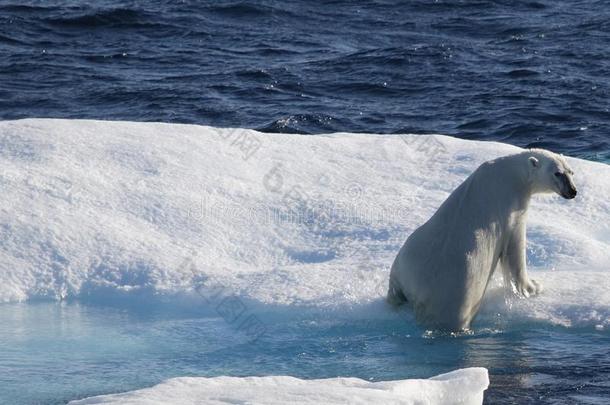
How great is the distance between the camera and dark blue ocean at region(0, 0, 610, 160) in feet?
57.3

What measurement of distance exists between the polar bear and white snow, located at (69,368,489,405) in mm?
1713

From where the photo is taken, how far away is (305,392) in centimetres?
615

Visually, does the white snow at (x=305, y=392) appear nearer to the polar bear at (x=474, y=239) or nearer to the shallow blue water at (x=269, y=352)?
the shallow blue water at (x=269, y=352)

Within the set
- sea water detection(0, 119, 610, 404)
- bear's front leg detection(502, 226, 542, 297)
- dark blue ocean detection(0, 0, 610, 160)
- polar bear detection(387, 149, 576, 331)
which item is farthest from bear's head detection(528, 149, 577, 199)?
dark blue ocean detection(0, 0, 610, 160)

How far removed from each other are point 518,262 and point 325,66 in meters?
12.0

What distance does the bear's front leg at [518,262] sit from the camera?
8180 millimetres

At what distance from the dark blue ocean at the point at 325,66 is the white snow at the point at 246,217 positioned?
17.9 feet

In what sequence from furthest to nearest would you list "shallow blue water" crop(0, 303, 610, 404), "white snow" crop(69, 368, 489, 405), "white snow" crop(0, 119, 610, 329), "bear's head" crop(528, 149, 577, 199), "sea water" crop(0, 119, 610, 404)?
1. "white snow" crop(0, 119, 610, 329)
2. "bear's head" crop(528, 149, 577, 199)
3. "sea water" crop(0, 119, 610, 404)
4. "shallow blue water" crop(0, 303, 610, 404)
5. "white snow" crop(69, 368, 489, 405)

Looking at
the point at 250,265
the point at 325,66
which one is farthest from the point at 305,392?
the point at 325,66

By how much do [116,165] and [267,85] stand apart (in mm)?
9036

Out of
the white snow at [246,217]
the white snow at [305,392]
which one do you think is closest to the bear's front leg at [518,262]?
the white snow at [246,217]

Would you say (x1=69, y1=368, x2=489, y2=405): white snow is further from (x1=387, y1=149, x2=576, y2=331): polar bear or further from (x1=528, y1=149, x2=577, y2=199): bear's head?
(x1=528, y1=149, x2=577, y2=199): bear's head

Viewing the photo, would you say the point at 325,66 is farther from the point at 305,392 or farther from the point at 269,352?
the point at 305,392

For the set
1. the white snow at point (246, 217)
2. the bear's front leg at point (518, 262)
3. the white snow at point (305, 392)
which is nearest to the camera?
the white snow at point (305, 392)
